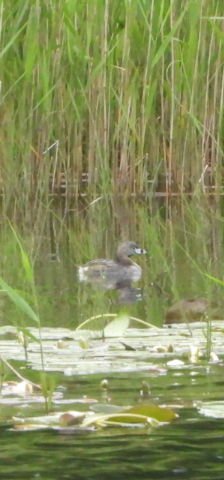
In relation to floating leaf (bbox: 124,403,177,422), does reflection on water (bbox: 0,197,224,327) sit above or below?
below

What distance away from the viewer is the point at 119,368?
4.95 metres

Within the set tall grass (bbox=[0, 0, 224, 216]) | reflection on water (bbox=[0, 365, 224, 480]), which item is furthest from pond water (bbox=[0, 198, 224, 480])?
tall grass (bbox=[0, 0, 224, 216])

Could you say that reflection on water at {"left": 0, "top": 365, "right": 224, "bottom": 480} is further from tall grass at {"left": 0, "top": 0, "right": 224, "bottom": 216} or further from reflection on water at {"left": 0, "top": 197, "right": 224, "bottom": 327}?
tall grass at {"left": 0, "top": 0, "right": 224, "bottom": 216}

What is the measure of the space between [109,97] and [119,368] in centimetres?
669

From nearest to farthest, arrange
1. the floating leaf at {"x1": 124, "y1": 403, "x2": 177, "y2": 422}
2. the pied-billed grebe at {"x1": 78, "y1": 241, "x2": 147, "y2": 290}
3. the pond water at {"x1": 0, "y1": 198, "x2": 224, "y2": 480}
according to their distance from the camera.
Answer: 1. the pond water at {"x1": 0, "y1": 198, "x2": 224, "y2": 480}
2. the floating leaf at {"x1": 124, "y1": 403, "x2": 177, "y2": 422}
3. the pied-billed grebe at {"x1": 78, "y1": 241, "x2": 147, "y2": 290}

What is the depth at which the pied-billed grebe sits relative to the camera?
324 inches

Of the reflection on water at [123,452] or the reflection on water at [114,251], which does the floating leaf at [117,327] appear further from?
the reflection on water at [123,452]

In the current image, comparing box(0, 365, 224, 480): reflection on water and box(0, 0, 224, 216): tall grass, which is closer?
box(0, 365, 224, 480): reflection on water

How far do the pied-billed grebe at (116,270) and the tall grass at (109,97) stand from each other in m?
2.23

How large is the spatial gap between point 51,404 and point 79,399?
11cm

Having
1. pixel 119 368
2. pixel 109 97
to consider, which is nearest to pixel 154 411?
pixel 119 368

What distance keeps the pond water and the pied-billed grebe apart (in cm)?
9

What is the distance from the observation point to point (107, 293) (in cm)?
800

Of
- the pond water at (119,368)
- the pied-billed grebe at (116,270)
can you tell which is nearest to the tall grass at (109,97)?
the pond water at (119,368)
